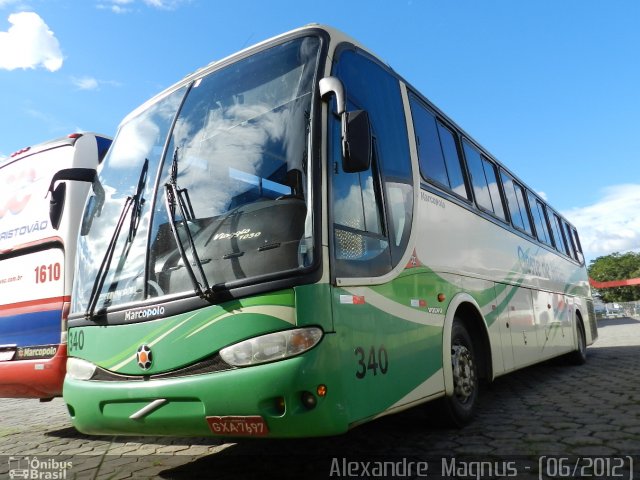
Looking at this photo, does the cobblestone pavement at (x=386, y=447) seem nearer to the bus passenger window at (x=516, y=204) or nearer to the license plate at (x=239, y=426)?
the license plate at (x=239, y=426)

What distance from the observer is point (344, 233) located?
3.53 m

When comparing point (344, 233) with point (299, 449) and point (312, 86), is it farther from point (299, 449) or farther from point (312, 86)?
point (299, 449)

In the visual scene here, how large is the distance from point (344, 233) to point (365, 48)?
1.85 m

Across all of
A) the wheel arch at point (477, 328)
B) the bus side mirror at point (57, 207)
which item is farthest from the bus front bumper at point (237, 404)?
the bus side mirror at point (57, 207)

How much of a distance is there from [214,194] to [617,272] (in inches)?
4547

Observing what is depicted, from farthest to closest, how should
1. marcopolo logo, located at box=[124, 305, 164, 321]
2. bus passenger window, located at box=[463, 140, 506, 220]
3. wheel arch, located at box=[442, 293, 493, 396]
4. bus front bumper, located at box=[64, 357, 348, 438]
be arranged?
bus passenger window, located at box=[463, 140, 506, 220]
wheel arch, located at box=[442, 293, 493, 396]
marcopolo logo, located at box=[124, 305, 164, 321]
bus front bumper, located at box=[64, 357, 348, 438]

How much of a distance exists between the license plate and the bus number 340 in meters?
0.65

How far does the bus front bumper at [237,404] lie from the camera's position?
3025mm

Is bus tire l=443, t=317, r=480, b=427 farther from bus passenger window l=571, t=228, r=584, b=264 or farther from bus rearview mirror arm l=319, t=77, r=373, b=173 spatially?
bus passenger window l=571, t=228, r=584, b=264

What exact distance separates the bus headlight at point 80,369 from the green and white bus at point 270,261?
0.6 inches

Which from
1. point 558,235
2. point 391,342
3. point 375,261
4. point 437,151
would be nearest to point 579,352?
point 558,235

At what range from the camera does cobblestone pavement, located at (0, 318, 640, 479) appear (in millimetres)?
3893

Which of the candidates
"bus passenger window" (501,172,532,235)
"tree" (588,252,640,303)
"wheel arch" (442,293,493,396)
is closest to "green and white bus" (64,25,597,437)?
"wheel arch" (442,293,493,396)

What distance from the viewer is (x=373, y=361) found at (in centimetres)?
349
